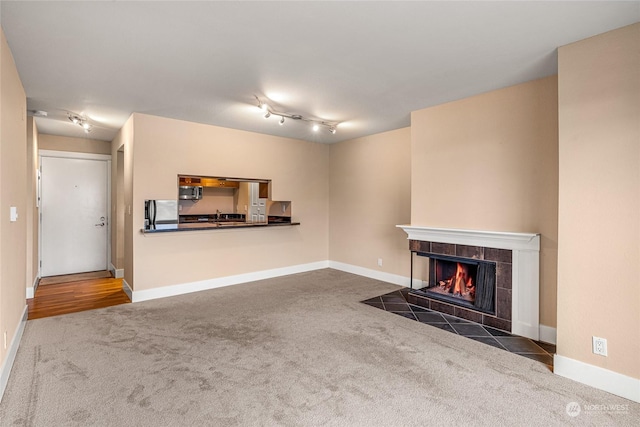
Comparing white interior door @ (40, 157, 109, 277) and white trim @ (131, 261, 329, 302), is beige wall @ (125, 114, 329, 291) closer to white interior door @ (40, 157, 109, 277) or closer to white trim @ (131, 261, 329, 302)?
white trim @ (131, 261, 329, 302)

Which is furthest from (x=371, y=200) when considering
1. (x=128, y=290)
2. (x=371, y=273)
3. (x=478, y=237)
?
(x=128, y=290)

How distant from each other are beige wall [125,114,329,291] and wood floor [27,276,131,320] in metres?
0.56

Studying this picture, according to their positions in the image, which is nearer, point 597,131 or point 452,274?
point 597,131

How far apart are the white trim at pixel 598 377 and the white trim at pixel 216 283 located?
4.18 metres

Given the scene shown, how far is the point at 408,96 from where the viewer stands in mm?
3689

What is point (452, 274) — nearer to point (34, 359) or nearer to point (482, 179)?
point (482, 179)

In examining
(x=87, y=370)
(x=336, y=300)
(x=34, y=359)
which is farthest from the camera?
(x=336, y=300)

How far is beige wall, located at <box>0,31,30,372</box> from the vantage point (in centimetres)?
231

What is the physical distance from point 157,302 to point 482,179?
432 cm

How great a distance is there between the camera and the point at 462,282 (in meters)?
4.00

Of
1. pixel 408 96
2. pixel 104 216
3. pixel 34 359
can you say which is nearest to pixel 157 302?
pixel 34 359

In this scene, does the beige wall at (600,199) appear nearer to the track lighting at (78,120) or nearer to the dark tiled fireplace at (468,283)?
the dark tiled fireplace at (468,283)

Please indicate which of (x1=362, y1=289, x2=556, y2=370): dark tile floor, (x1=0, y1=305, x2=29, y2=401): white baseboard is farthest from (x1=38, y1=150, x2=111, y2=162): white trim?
(x1=362, y1=289, x2=556, y2=370): dark tile floor

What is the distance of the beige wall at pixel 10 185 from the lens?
91.1 inches
